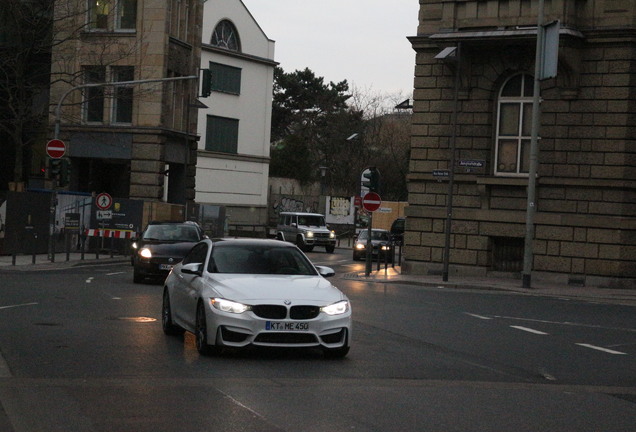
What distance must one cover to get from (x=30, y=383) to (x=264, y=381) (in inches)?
86.6

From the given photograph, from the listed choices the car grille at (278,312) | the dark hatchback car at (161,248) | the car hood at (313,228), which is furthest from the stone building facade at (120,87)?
the car grille at (278,312)

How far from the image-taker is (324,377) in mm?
10945

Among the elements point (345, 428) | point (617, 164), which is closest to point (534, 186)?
point (617, 164)

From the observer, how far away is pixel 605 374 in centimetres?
1227

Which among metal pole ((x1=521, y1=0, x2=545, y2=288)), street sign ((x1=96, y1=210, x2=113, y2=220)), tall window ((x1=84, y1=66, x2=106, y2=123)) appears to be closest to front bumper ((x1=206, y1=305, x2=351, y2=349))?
metal pole ((x1=521, y1=0, x2=545, y2=288))

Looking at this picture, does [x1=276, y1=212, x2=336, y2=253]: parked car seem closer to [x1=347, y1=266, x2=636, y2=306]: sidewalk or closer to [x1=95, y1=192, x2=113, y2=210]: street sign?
[x1=95, y1=192, x2=113, y2=210]: street sign

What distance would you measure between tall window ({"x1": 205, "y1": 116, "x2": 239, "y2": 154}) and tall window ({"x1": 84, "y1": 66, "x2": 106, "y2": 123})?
76.0 ft

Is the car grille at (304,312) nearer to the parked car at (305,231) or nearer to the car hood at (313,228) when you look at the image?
the parked car at (305,231)

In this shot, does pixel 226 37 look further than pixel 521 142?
Yes

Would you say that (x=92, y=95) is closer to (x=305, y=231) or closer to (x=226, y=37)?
(x=305, y=231)

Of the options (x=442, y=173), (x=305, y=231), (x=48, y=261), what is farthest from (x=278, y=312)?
(x=305, y=231)

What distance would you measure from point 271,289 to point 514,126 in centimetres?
2170

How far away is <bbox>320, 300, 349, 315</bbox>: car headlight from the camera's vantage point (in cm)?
1215

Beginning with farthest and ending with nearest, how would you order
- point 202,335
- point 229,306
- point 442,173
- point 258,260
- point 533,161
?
point 442,173, point 533,161, point 258,260, point 202,335, point 229,306
